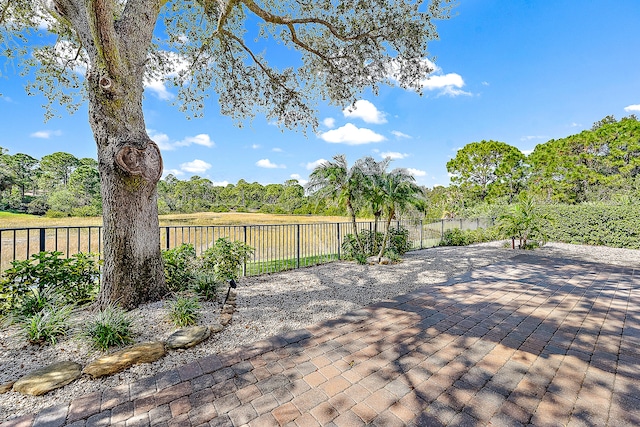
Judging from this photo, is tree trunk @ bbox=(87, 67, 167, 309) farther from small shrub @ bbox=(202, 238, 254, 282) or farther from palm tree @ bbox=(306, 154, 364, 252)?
palm tree @ bbox=(306, 154, 364, 252)

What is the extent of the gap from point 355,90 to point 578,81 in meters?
8.70

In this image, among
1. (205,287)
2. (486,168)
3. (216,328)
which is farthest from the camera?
(486,168)

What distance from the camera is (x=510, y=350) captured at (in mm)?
2572

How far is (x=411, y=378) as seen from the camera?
2.11 metres

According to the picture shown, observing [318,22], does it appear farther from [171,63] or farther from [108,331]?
[108,331]

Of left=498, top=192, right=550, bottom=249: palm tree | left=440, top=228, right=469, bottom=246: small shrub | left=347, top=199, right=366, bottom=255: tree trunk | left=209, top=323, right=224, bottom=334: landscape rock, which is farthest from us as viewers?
left=440, top=228, right=469, bottom=246: small shrub

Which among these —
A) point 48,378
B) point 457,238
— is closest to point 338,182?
point 48,378

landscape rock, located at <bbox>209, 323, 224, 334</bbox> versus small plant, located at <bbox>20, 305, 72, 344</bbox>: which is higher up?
small plant, located at <bbox>20, 305, 72, 344</bbox>

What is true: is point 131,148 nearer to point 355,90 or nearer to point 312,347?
point 312,347

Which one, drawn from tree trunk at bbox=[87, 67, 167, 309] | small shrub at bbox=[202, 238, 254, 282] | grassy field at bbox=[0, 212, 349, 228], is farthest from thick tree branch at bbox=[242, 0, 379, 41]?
grassy field at bbox=[0, 212, 349, 228]

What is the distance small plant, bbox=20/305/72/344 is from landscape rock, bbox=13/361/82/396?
0.63m

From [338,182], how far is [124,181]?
190 inches

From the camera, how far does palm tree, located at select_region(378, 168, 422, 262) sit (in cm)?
636

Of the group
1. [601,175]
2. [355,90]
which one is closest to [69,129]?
[355,90]
